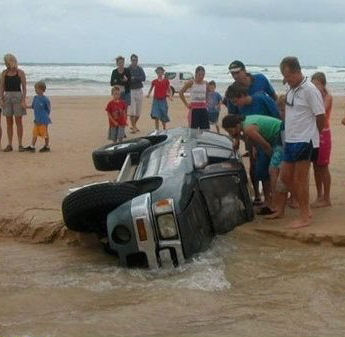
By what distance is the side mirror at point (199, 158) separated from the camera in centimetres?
580

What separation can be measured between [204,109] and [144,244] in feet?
24.5

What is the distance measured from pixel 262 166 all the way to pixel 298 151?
36.7 inches

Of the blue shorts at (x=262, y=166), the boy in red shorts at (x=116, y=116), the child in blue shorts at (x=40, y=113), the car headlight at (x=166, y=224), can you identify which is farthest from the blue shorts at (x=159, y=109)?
the car headlight at (x=166, y=224)

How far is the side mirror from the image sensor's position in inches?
228

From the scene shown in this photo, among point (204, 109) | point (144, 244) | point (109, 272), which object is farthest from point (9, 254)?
point (204, 109)

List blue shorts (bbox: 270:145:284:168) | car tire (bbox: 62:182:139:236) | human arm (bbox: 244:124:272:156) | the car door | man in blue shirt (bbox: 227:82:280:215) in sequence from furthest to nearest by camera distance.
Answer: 1. man in blue shirt (bbox: 227:82:280:215)
2. blue shorts (bbox: 270:145:284:168)
3. human arm (bbox: 244:124:272:156)
4. the car door
5. car tire (bbox: 62:182:139:236)

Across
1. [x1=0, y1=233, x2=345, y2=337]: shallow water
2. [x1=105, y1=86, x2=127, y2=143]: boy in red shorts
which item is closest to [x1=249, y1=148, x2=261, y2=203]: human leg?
[x1=0, y1=233, x2=345, y2=337]: shallow water

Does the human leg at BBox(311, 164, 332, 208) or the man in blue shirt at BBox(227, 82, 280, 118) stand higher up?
the man in blue shirt at BBox(227, 82, 280, 118)

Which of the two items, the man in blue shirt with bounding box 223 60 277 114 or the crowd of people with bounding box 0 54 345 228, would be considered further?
the man in blue shirt with bounding box 223 60 277 114

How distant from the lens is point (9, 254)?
6000 mm

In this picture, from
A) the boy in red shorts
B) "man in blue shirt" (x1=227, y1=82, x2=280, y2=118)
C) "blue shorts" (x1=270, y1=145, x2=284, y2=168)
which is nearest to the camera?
"blue shorts" (x1=270, y1=145, x2=284, y2=168)

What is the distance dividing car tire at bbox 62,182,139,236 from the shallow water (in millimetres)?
404

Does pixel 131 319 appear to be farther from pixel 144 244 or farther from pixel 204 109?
pixel 204 109

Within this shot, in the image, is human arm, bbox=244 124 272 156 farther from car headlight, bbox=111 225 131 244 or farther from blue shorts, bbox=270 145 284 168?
car headlight, bbox=111 225 131 244
